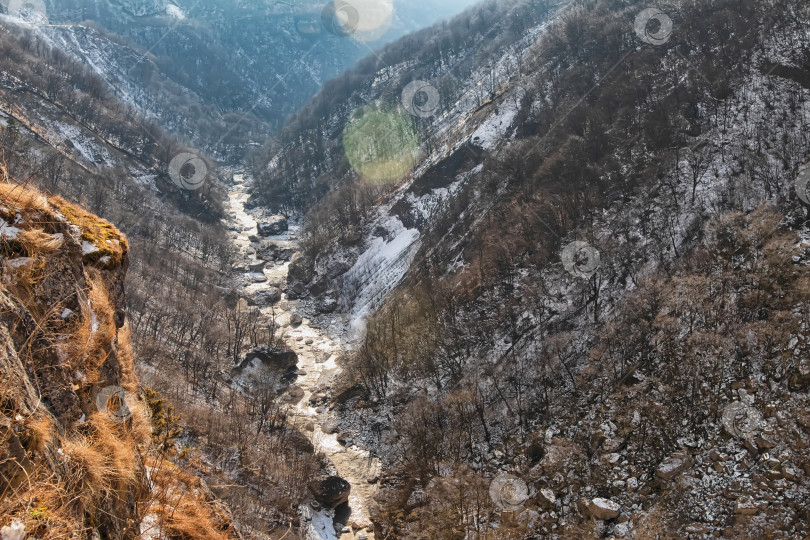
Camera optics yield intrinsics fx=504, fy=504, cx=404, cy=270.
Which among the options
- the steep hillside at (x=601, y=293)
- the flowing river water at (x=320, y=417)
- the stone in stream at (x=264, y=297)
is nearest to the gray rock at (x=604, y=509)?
the steep hillside at (x=601, y=293)

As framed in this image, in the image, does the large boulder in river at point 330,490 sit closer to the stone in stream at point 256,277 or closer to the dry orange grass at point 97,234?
the dry orange grass at point 97,234

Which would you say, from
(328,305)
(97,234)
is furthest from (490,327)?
(97,234)

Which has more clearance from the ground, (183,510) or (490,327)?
(490,327)

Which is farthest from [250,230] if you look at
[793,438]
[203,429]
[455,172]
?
[793,438]

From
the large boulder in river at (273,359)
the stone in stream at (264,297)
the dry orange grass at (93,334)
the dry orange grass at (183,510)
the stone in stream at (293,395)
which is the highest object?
the stone in stream at (264,297)

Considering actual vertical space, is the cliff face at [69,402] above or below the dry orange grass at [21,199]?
below

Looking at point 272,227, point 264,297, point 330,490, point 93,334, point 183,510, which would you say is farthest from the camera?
point 272,227

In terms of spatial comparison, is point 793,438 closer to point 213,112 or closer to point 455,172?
point 455,172

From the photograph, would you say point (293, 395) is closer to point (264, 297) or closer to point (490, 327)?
point (490, 327)
